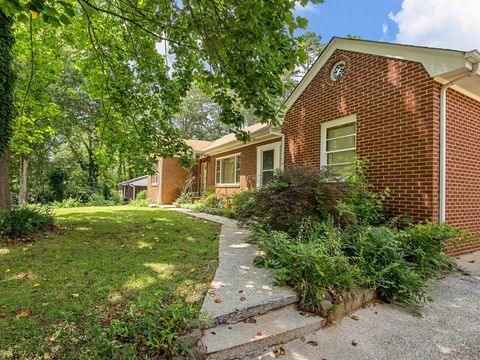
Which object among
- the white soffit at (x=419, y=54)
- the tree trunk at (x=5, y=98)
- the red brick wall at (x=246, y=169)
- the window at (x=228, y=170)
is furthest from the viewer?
the window at (x=228, y=170)

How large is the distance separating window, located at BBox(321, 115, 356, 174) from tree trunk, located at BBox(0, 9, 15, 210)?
7530 millimetres

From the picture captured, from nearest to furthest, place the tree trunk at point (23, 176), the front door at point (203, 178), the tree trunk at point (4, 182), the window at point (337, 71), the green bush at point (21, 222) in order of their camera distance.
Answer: the green bush at point (21, 222) → the tree trunk at point (4, 182) → the window at point (337, 71) → the front door at point (203, 178) → the tree trunk at point (23, 176)

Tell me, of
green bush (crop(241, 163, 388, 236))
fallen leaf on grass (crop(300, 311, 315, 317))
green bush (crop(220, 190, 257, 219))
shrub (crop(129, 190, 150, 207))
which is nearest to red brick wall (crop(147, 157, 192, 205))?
shrub (crop(129, 190, 150, 207))

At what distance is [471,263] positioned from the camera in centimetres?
496

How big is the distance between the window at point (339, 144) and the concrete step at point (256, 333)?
4.34 m

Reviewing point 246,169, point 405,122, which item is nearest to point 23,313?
point 405,122

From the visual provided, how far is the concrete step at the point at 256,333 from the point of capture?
225cm

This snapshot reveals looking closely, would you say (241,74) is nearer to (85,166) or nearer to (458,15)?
(458,15)

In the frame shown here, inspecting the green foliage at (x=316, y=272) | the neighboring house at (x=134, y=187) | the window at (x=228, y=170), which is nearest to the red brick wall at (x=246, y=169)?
the window at (x=228, y=170)

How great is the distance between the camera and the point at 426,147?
502cm

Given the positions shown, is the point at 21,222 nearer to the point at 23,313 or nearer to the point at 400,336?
the point at 23,313

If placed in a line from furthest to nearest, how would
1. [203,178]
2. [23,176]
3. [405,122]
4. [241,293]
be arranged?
[23,176] < [203,178] < [405,122] < [241,293]

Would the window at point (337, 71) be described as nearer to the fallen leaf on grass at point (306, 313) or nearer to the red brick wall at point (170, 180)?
the fallen leaf on grass at point (306, 313)

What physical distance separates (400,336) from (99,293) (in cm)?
316
